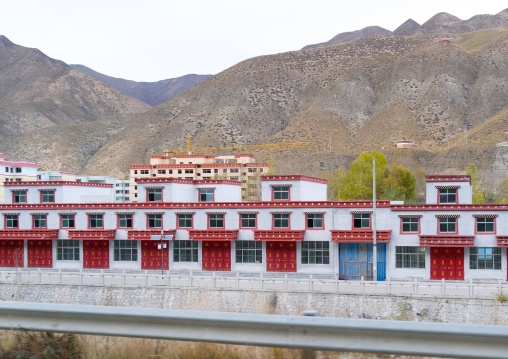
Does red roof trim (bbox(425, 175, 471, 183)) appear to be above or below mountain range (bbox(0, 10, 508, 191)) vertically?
below

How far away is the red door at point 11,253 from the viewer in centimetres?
4531

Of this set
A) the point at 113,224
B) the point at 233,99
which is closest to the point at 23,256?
the point at 113,224

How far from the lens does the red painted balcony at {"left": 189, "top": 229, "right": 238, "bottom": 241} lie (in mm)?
40375

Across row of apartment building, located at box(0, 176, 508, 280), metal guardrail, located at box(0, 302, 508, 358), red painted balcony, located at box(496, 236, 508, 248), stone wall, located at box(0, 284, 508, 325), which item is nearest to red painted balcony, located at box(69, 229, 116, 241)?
row of apartment building, located at box(0, 176, 508, 280)

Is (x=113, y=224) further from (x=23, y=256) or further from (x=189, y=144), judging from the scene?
(x=189, y=144)

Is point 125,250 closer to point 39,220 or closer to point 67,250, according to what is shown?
point 67,250

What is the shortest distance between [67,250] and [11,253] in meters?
5.29

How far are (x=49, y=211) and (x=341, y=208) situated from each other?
77.4ft

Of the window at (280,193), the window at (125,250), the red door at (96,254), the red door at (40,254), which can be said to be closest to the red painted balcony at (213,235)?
the window at (280,193)

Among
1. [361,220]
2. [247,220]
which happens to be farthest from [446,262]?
[247,220]

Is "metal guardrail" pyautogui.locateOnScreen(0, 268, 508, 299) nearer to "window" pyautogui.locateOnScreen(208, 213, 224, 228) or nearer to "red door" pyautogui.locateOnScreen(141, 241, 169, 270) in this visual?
"window" pyautogui.locateOnScreen(208, 213, 224, 228)

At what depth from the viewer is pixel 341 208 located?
39625 mm

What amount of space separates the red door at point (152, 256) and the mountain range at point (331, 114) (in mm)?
73844

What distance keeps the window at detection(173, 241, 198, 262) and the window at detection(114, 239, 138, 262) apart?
3255 mm
